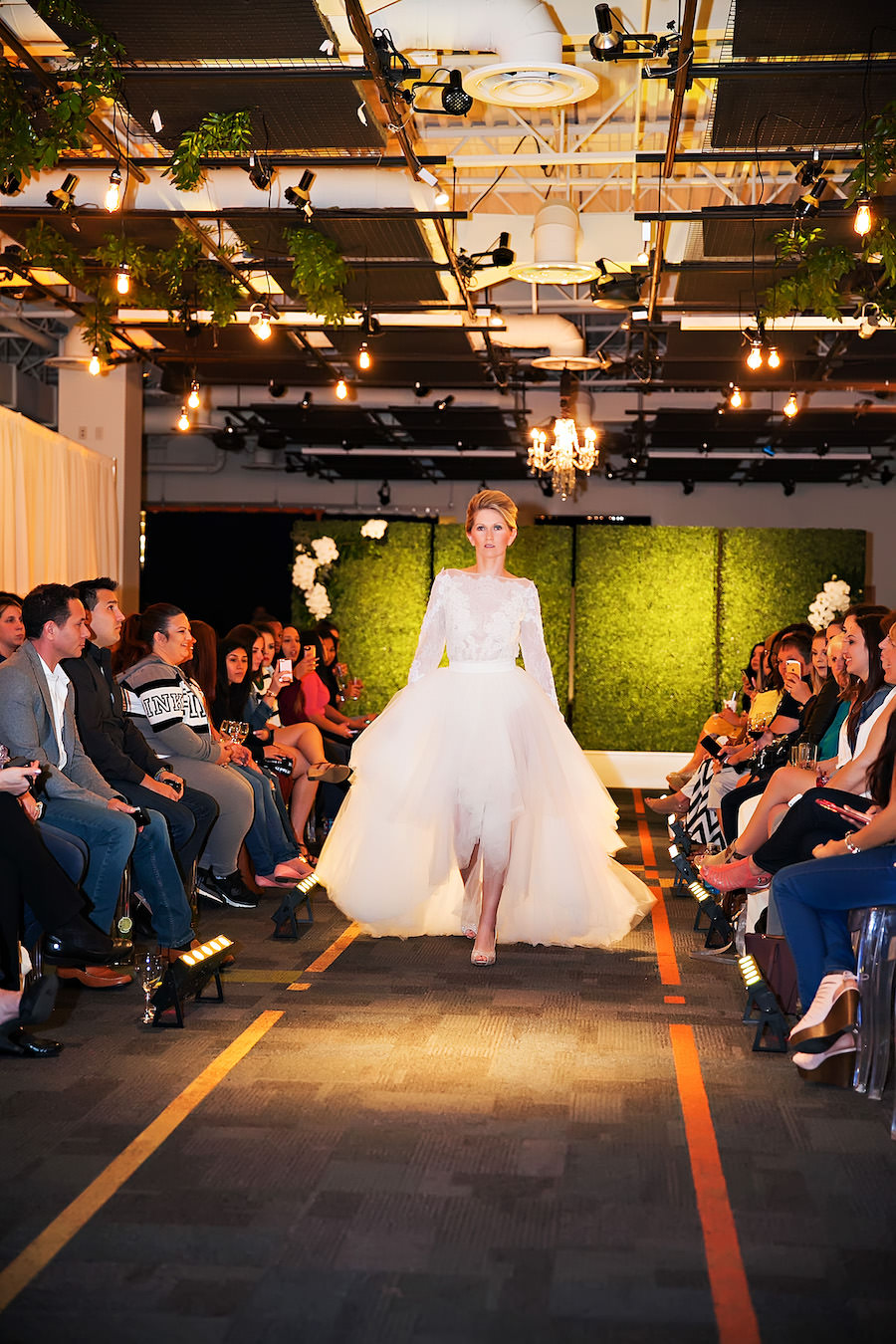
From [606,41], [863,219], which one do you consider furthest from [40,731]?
[863,219]

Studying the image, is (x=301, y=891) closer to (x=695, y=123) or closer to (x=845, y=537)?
(x=695, y=123)

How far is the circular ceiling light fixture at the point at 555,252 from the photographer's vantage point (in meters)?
9.07

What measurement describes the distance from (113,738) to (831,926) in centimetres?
301

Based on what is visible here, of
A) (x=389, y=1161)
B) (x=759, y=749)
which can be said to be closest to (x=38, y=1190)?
(x=389, y=1161)

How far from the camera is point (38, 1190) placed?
291 cm

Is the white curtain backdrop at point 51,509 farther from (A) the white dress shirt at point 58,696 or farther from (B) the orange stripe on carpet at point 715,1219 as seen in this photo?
(B) the orange stripe on carpet at point 715,1219

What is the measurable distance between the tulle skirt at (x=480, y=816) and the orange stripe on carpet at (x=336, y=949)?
0.17 metres

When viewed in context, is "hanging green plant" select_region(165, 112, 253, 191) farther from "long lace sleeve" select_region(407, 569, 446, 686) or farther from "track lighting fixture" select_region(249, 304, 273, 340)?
"long lace sleeve" select_region(407, 569, 446, 686)

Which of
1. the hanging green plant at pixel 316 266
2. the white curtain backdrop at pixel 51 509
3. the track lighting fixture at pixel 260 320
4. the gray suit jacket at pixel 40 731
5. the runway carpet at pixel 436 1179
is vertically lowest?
the runway carpet at pixel 436 1179

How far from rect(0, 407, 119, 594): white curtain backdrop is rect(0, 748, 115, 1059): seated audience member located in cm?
539

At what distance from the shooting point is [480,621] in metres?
5.55

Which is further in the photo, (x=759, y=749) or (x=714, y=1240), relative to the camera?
(x=759, y=749)

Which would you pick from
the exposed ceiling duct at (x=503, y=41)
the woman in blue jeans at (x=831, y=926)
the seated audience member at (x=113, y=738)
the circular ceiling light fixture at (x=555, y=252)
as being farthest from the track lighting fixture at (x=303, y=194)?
the woman in blue jeans at (x=831, y=926)

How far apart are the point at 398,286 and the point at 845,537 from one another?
6834mm
